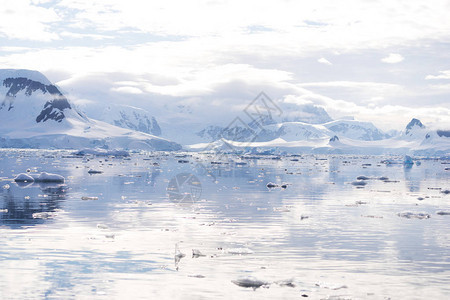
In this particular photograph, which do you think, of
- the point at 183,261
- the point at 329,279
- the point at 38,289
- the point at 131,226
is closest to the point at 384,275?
the point at 329,279

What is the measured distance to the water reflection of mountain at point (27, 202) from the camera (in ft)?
90.7

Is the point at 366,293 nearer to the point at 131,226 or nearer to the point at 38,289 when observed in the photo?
the point at 38,289

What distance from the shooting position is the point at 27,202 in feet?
118

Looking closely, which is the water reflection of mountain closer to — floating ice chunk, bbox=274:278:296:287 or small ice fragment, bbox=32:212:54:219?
small ice fragment, bbox=32:212:54:219

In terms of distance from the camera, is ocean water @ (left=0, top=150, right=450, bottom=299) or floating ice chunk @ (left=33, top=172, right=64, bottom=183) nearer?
ocean water @ (left=0, top=150, right=450, bottom=299)

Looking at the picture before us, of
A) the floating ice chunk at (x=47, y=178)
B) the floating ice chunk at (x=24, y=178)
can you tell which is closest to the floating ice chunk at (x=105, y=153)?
the floating ice chunk at (x=47, y=178)

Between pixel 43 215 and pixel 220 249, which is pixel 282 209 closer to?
pixel 43 215

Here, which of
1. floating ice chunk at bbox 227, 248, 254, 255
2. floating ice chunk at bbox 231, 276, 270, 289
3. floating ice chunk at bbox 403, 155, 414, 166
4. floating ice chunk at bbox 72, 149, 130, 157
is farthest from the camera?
floating ice chunk at bbox 72, 149, 130, 157

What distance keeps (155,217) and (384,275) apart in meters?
14.9

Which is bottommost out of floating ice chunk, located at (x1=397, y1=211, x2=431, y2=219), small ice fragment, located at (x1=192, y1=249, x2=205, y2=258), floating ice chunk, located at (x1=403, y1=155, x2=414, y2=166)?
floating ice chunk, located at (x1=403, y1=155, x2=414, y2=166)

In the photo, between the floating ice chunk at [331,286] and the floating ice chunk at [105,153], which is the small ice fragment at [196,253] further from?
the floating ice chunk at [105,153]

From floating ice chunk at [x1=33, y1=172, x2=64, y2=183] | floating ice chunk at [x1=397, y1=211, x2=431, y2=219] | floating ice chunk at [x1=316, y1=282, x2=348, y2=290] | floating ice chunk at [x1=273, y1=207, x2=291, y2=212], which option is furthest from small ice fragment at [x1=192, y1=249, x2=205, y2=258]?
floating ice chunk at [x1=33, y1=172, x2=64, y2=183]

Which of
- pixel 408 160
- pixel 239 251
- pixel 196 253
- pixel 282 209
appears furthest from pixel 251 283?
pixel 408 160

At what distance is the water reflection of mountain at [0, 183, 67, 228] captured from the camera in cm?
2764
